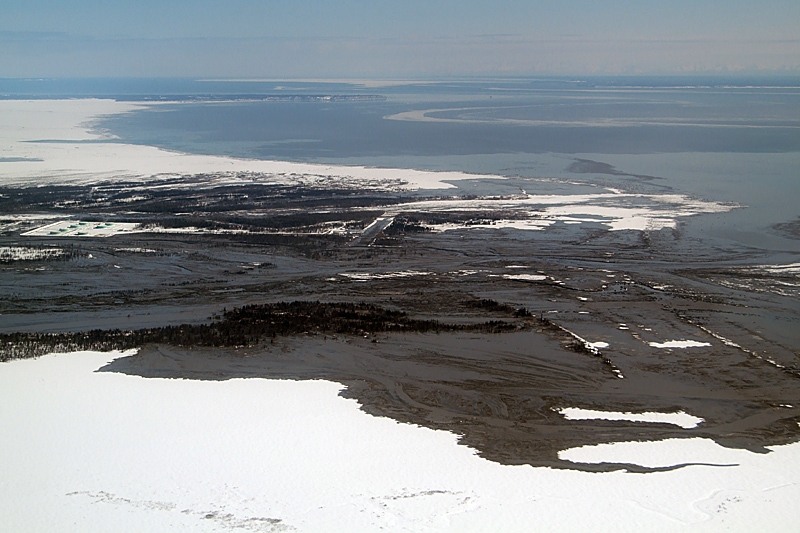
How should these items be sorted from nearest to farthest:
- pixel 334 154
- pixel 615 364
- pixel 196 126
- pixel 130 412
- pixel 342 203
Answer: pixel 130 412 → pixel 615 364 → pixel 342 203 → pixel 334 154 → pixel 196 126

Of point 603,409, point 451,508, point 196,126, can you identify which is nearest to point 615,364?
point 603,409

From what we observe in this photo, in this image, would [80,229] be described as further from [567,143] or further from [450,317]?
[567,143]

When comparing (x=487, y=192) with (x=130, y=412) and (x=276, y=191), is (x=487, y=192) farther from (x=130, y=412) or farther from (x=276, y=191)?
(x=130, y=412)

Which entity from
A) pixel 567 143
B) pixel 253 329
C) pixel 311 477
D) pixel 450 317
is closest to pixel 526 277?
pixel 450 317

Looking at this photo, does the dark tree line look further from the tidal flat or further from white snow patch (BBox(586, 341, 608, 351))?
white snow patch (BBox(586, 341, 608, 351))

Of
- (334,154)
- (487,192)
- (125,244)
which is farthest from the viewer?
(334,154)

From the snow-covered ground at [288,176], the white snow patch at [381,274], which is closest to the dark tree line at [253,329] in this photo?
the white snow patch at [381,274]
